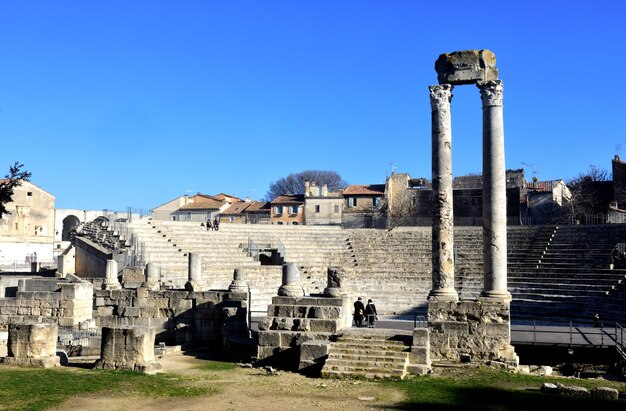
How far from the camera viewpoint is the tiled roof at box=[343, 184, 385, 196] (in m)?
57.7

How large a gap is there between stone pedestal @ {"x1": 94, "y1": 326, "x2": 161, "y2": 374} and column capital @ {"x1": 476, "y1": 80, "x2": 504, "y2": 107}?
922 centimetres

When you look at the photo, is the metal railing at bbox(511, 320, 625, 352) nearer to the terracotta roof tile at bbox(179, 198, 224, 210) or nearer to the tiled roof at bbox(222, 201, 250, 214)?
the tiled roof at bbox(222, 201, 250, 214)

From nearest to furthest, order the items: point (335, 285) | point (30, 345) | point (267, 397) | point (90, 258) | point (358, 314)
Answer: point (267, 397) → point (30, 345) → point (335, 285) → point (358, 314) → point (90, 258)

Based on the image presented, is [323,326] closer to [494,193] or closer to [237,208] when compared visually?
[494,193]

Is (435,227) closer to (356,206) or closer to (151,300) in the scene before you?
(151,300)

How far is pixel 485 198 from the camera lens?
15953 mm

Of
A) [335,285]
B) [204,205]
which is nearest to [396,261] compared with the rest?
[335,285]

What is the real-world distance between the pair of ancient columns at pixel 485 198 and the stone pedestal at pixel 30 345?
851cm

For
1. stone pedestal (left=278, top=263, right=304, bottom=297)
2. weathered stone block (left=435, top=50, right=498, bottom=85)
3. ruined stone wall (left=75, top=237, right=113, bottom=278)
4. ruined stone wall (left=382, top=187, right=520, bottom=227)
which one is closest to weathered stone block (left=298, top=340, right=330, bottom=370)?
stone pedestal (left=278, top=263, right=304, bottom=297)

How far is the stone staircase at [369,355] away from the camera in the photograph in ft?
44.7

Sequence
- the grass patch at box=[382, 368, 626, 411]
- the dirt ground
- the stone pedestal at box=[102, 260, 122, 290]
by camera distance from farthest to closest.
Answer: the stone pedestal at box=[102, 260, 122, 290] → the dirt ground → the grass patch at box=[382, 368, 626, 411]

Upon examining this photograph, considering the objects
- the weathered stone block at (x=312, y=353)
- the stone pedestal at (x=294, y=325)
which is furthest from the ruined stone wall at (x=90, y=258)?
the weathered stone block at (x=312, y=353)

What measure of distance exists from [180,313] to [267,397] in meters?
7.84

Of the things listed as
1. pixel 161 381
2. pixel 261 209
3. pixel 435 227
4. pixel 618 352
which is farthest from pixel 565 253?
pixel 261 209
